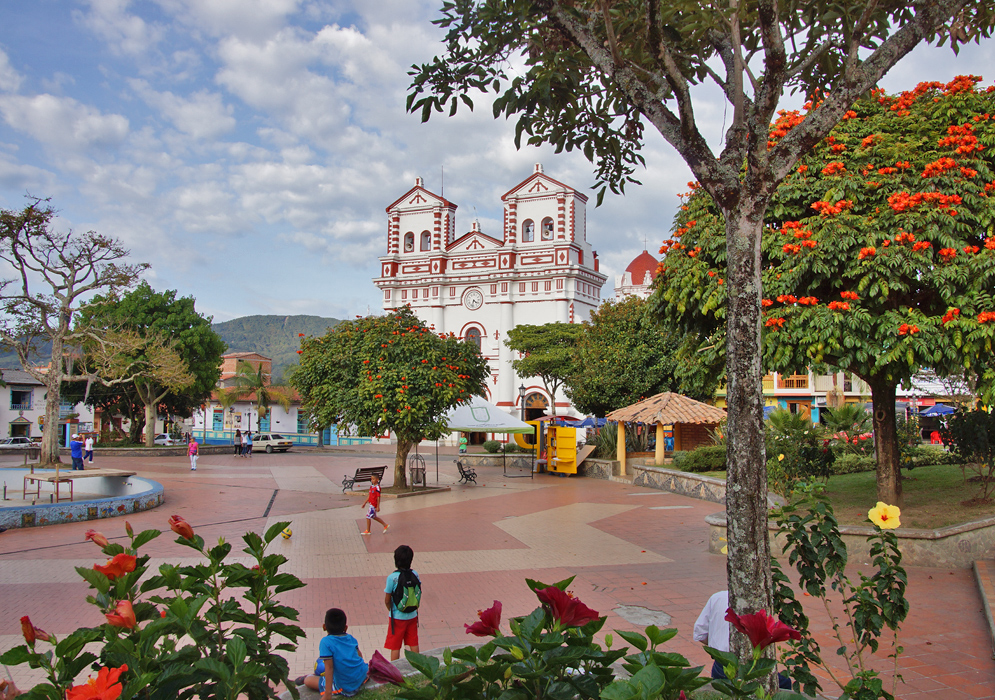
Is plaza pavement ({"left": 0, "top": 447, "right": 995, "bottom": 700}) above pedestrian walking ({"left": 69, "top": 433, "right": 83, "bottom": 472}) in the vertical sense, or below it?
below

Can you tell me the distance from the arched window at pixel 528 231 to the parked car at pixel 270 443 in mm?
21056

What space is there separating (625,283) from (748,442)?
6207 cm

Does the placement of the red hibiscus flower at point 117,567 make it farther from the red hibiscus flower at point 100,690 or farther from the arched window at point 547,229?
the arched window at point 547,229

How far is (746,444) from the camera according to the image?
11.6 ft

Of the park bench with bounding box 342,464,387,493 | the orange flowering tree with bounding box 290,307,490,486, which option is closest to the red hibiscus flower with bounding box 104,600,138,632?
the orange flowering tree with bounding box 290,307,490,486

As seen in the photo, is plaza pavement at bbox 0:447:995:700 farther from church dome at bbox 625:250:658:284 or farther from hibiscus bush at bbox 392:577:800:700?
church dome at bbox 625:250:658:284

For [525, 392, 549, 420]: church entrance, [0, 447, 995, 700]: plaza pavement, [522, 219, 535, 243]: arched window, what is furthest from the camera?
[522, 219, 535, 243]: arched window

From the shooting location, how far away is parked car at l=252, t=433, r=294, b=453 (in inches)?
1593

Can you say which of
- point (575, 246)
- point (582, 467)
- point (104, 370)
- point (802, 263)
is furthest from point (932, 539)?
point (575, 246)

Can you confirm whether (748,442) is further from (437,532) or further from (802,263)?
(437,532)

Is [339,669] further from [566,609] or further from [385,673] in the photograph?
[566,609]

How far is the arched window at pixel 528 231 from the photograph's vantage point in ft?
155

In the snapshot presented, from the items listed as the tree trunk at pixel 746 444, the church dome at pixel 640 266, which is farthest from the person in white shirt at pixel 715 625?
the church dome at pixel 640 266

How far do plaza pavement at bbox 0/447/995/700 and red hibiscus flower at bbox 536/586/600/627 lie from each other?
402cm
